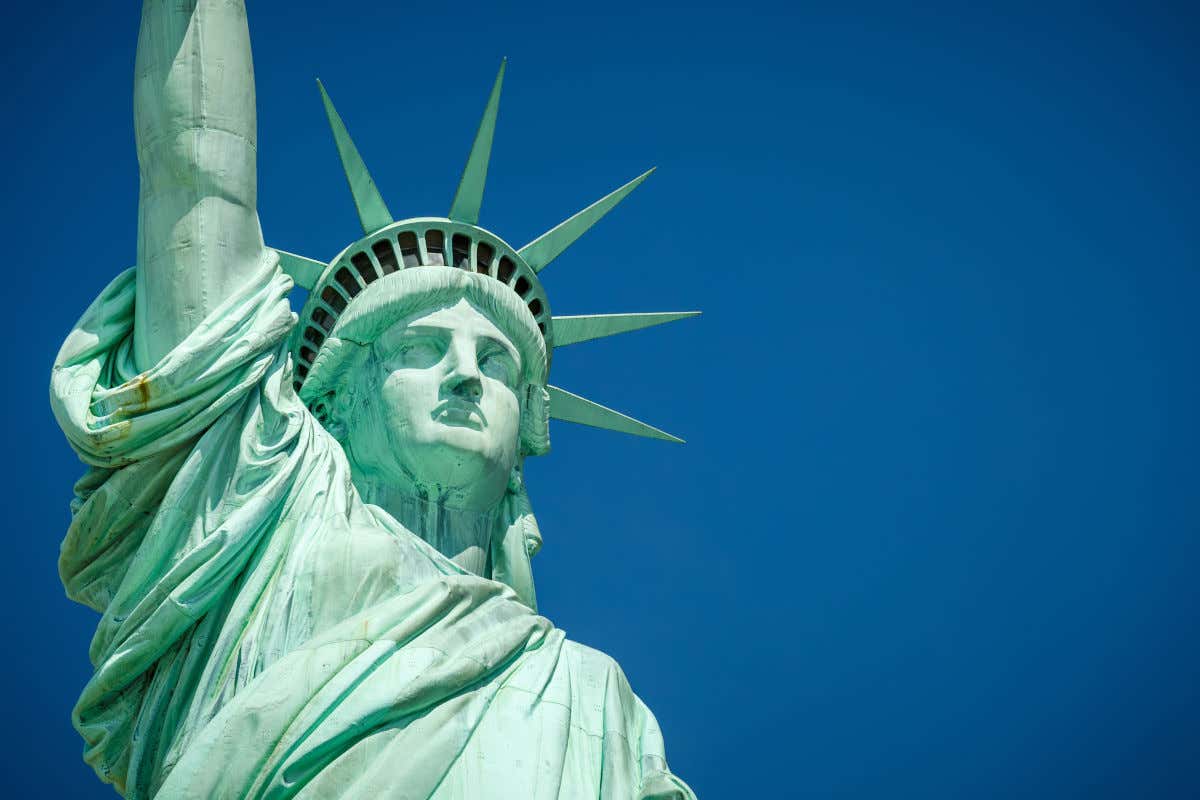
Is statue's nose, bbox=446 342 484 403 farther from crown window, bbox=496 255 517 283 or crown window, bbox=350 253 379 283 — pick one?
crown window, bbox=496 255 517 283

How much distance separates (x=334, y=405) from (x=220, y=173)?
196cm

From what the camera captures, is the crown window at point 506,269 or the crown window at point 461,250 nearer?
the crown window at point 461,250

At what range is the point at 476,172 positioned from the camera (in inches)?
496

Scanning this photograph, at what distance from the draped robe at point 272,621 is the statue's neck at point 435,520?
0.54 m

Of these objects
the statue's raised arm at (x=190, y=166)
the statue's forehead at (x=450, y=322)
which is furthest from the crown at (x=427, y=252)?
the statue's raised arm at (x=190, y=166)

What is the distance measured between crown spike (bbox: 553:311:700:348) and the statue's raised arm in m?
3.09

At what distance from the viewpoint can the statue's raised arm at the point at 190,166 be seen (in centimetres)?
1018

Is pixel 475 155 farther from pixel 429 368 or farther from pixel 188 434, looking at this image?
pixel 188 434

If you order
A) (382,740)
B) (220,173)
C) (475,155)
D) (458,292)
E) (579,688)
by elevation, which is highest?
(475,155)

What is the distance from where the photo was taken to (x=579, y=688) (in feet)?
33.2

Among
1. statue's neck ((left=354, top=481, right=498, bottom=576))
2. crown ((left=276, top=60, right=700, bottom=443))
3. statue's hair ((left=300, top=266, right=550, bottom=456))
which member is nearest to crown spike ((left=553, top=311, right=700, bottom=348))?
crown ((left=276, top=60, right=700, bottom=443))

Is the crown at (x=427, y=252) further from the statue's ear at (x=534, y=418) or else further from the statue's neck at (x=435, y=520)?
the statue's neck at (x=435, y=520)

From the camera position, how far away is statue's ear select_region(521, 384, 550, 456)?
12.2 m

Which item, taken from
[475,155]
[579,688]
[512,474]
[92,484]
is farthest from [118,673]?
[475,155]
